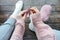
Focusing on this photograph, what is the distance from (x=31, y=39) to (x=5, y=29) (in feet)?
0.76

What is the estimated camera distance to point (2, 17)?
139 centimetres

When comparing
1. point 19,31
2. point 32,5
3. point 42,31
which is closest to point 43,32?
point 42,31

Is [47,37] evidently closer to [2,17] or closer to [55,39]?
[55,39]

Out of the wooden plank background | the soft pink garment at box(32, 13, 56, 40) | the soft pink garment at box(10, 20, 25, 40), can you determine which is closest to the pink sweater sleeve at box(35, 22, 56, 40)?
the soft pink garment at box(32, 13, 56, 40)

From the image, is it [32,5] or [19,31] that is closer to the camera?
[19,31]

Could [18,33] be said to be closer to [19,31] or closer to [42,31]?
[19,31]

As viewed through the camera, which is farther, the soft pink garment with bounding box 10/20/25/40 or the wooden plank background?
the wooden plank background

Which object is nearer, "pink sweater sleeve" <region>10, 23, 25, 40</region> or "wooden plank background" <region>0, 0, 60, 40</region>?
"pink sweater sleeve" <region>10, 23, 25, 40</region>

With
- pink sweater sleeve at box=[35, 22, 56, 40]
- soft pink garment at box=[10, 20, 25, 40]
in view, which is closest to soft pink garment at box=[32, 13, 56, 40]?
pink sweater sleeve at box=[35, 22, 56, 40]

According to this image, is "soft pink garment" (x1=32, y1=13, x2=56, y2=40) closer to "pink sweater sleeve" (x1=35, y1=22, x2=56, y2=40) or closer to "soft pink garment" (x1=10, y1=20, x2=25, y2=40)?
"pink sweater sleeve" (x1=35, y1=22, x2=56, y2=40)

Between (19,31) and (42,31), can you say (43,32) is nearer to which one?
(42,31)

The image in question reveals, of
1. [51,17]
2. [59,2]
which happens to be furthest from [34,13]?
[59,2]

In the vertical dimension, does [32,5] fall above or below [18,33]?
above

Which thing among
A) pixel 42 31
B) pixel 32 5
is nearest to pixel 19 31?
pixel 42 31
